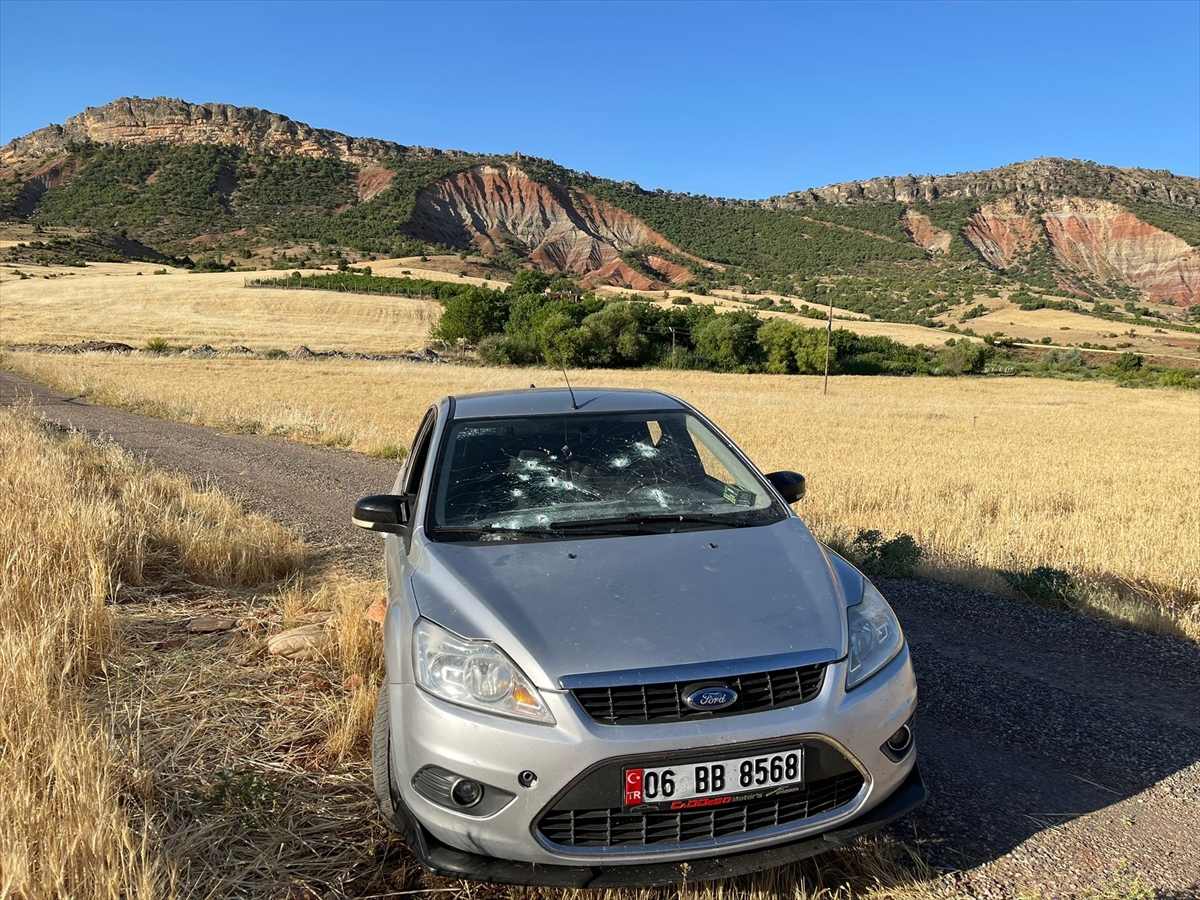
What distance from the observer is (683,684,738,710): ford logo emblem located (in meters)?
2.50

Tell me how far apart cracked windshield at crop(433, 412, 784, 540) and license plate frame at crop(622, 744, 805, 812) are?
1.24 m

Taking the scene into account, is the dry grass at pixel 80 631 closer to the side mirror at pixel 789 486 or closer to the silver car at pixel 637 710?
the silver car at pixel 637 710

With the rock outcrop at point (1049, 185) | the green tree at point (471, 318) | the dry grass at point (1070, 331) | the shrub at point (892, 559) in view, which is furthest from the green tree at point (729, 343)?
the rock outcrop at point (1049, 185)

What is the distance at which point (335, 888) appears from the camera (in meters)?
2.78

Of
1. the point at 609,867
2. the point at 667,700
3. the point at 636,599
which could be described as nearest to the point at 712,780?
the point at 667,700

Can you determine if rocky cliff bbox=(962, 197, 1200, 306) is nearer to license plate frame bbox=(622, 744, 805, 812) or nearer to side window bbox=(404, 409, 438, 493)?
side window bbox=(404, 409, 438, 493)

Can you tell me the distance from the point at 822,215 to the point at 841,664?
156 m

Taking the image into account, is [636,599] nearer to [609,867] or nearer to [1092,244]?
[609,867]

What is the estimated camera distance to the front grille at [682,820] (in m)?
2.47

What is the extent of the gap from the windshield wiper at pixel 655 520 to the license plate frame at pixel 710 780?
1270mm

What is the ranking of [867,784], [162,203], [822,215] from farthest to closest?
[822,215], [162,203], [867,784]

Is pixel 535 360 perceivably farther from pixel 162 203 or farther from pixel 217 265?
pixel 162 203

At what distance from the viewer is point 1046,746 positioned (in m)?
4.01

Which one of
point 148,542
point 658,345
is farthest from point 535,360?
point 148,542
